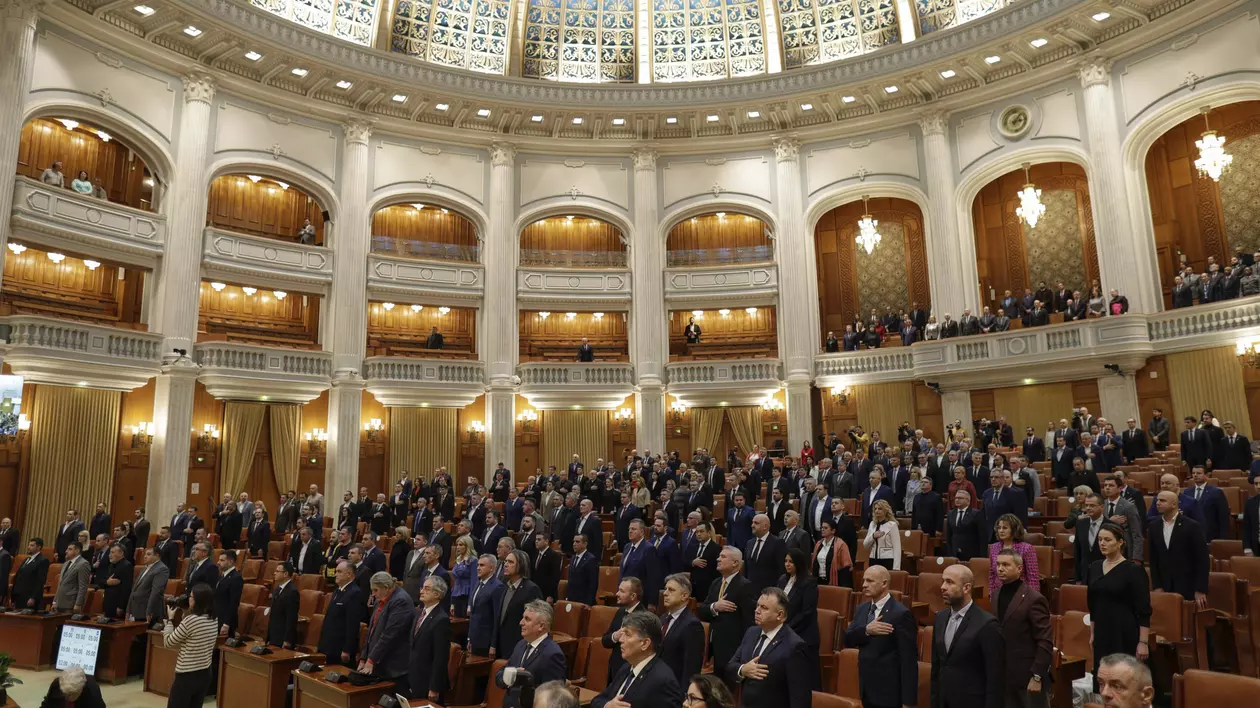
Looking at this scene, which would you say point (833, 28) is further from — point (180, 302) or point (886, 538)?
point (886, 538)

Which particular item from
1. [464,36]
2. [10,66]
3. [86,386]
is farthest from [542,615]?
[464,36]

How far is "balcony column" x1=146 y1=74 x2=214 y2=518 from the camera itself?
1499 cm

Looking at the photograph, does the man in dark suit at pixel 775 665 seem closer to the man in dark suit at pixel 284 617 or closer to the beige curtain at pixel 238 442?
the man in dark suit at pixel 284 617

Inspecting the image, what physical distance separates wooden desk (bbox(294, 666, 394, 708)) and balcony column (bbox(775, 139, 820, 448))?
1418 centimetres

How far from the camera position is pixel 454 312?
20.2 metres

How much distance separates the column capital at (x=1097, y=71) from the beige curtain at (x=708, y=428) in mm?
9983

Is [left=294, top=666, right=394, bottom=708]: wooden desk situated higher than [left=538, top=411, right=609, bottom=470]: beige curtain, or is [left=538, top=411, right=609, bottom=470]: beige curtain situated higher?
[left=538, top=411, right=609, bottom=470]: beige curtain

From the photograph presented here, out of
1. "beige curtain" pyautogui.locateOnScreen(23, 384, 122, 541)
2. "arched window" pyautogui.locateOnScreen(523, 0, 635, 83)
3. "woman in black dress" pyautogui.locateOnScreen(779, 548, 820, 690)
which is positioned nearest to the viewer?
"woman in black dress" pyautogui.locateOnScreen(779, 548, 820, 690)

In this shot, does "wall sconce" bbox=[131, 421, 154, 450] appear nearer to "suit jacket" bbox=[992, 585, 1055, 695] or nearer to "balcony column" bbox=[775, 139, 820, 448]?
"balcony column" bbox=[775, 139, 820, 448]

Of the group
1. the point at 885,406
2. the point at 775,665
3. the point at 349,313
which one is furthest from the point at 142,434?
the point at 775,665

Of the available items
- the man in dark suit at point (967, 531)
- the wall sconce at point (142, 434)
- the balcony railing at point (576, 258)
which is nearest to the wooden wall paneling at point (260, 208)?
the wall sconce at point (142, 434)

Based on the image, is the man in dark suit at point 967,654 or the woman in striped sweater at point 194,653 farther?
the woman in striped sweater at point 194,653

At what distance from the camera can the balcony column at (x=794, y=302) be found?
1883 centimetres

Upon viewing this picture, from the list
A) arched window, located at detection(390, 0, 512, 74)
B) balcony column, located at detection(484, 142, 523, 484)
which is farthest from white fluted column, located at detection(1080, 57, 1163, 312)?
arched window, located at detection(390, 0, 512, 74)
